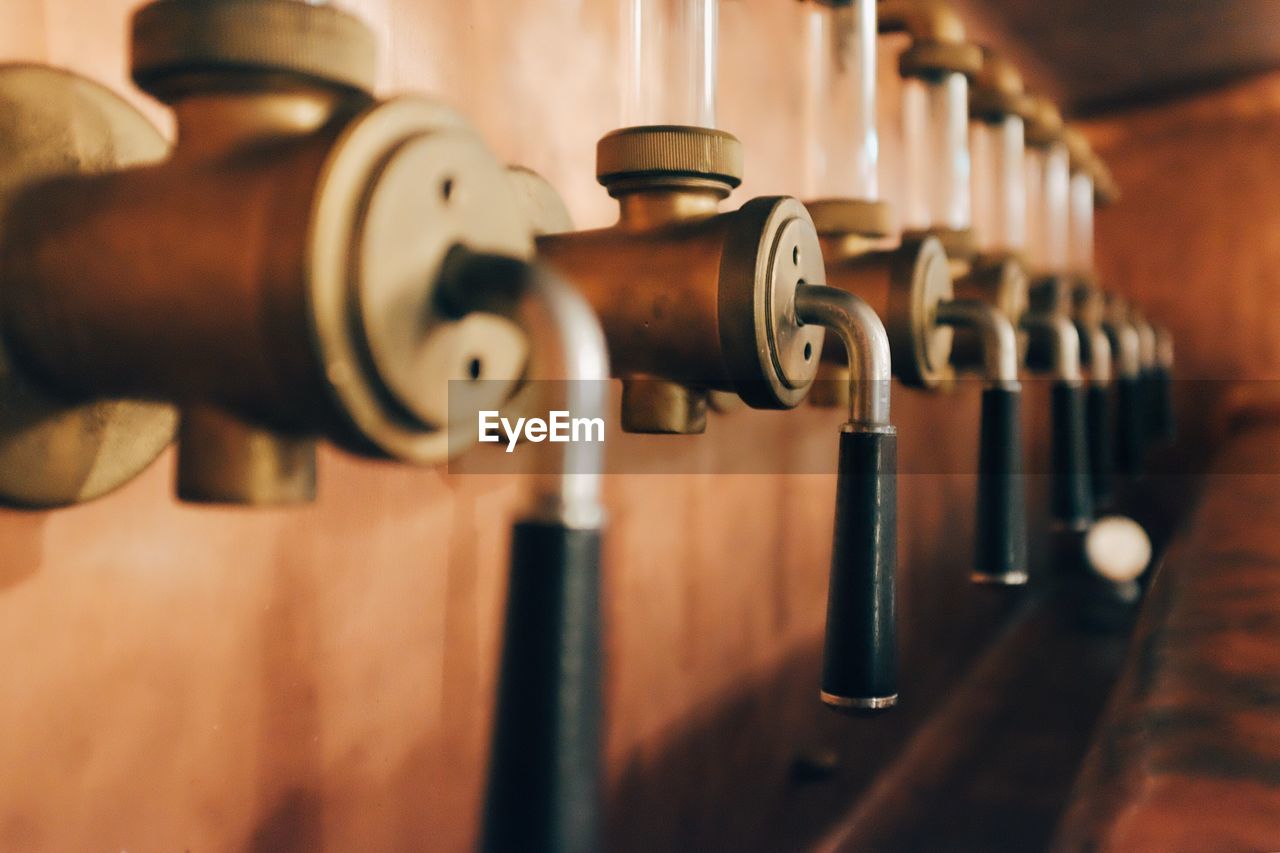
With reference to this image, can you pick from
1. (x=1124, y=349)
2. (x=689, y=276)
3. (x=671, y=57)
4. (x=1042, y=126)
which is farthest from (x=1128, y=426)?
(x=689, y=276)

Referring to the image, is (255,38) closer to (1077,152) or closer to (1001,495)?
(1001,495)

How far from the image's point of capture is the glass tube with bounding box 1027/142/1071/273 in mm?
1508

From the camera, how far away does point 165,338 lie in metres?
0.29

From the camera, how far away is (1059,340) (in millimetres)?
828

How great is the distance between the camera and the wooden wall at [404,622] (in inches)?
15.3

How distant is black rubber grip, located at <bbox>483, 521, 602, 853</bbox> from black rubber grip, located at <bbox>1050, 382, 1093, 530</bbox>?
24.4 inches

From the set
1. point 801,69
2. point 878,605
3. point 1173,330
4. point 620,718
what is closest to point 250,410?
point 878,605

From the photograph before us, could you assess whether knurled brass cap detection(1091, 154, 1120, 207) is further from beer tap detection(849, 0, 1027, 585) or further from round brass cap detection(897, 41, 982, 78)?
beer tap detection(849, 0, 1027, 585)

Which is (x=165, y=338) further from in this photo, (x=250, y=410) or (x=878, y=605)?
(x=878, y=605)

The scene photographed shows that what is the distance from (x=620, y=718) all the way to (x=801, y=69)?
0.59m

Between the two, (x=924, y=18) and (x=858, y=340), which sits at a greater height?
(x=924, y=18)

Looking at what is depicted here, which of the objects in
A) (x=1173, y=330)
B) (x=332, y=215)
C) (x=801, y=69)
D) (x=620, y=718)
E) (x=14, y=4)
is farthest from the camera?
(x=1173, y=330)

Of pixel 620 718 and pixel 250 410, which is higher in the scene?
pixel 250 410

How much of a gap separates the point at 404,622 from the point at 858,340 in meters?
0.27
